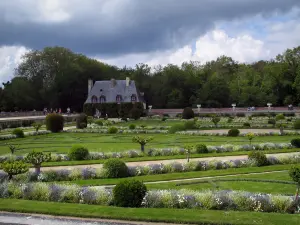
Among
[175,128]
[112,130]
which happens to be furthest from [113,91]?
[175,128]

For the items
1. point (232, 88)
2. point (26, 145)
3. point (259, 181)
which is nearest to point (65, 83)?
point (232, 88)

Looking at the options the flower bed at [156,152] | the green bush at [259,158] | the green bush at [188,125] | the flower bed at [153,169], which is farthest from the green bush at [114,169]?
the green bush at [188,125]

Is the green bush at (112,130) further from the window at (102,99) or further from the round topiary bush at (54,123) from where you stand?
the window at (102,99)

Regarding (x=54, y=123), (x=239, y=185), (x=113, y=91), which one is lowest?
(x=239, y=185)

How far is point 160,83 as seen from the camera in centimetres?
7688

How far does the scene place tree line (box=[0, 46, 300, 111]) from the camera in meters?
69.7

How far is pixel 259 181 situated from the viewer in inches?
507

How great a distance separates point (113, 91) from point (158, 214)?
62.0 m

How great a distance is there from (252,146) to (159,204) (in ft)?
43.9

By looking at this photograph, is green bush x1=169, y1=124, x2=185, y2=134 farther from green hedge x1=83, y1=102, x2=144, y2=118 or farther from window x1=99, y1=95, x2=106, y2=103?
window x1=99, y1=95, x2=106, y2=103

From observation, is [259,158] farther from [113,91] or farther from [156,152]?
[113,91]

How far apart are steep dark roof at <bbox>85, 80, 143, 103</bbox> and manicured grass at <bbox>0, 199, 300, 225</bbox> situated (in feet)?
192

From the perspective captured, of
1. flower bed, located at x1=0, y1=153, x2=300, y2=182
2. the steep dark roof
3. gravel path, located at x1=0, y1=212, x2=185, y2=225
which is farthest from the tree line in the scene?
gravel path, located at x1=0, y1=212, x2=185, y2=225

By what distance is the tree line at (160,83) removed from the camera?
69688 millimetres
